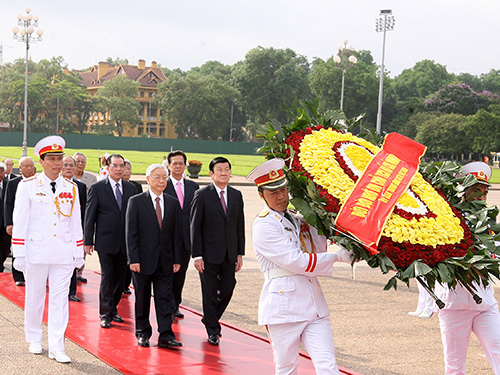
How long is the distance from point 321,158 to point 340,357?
2.74 meters

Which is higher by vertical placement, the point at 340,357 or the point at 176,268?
the point at 176,268

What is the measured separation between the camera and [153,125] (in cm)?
10812

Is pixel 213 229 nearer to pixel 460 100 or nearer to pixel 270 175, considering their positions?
pixel 270 175

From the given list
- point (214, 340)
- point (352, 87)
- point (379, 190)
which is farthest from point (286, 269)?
point (352, 87)

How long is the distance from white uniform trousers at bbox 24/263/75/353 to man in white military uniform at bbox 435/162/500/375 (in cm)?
345

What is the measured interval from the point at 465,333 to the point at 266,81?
9393 centimetres

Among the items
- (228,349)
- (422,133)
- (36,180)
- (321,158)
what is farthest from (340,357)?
(422,133)

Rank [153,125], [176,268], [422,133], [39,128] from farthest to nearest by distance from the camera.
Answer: [153,125] → [39,128] → [422,133] → [176,268]

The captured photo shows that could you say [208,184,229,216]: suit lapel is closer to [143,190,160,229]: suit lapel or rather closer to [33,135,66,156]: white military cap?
[143,190,160,229]: suit lapel

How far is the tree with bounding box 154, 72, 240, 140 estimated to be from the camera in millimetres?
90562

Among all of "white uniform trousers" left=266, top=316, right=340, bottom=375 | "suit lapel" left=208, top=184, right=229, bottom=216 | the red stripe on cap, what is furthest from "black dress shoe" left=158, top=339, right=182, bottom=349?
the red stripe on cap

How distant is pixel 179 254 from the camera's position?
6816 mm

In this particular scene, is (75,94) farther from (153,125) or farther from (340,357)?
(340,357)

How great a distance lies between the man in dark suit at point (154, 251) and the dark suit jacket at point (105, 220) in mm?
1047
